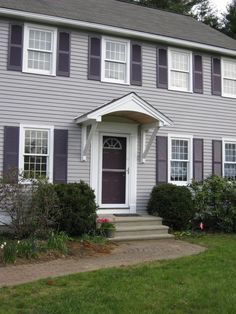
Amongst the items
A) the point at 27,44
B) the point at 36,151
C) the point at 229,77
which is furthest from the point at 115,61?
the point at 229,77

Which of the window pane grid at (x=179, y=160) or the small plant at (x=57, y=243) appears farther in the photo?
the window pane grid at (x=179, y=160)

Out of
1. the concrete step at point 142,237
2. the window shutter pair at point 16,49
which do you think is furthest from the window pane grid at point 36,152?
the concrete step at point 142,237

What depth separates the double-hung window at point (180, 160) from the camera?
1332 cm

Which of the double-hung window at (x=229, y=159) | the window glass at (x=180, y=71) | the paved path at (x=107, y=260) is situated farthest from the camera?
the double-hung window at (x=229, y=159)

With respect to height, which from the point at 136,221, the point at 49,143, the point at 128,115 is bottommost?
the point at 136,221

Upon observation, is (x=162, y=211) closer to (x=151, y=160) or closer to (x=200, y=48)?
(x=151, y=160)

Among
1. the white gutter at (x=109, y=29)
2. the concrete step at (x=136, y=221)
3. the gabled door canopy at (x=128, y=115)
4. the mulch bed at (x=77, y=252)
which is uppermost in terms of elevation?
the white gutter at (x=109, y=29)

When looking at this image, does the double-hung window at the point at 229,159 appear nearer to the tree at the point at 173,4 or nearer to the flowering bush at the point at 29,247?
the flowering bush at the point at 29,247

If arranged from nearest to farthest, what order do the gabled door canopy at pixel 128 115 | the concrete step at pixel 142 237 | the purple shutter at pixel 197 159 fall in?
the concrete step at pixel 142 237 → the gabled door canopy at pixel 128 115 → the purple shutter at pixel 197 159

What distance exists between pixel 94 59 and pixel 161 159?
3.40m

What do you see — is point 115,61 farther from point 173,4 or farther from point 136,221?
point 173,4

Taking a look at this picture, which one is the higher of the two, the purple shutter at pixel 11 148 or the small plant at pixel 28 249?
the purple shutter at pixel 11 148

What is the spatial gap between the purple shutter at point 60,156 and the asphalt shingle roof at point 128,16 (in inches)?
122

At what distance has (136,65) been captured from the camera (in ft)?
42.0
